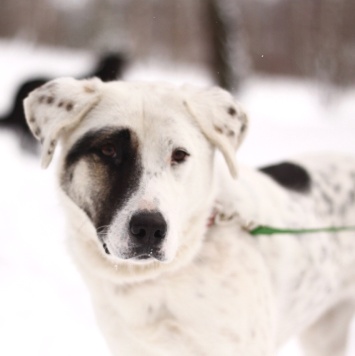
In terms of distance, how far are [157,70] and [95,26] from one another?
3.26 m

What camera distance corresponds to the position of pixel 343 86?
1371 centimetres

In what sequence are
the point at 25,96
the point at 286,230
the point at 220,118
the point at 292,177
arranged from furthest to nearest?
1. the point at 25,96
2. the point at 292,177
3. the point at 286,230
4. the point at 220,118

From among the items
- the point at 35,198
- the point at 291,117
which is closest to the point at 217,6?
the point at 291,117

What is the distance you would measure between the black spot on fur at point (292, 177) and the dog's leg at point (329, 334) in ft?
2.52

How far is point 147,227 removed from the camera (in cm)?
207

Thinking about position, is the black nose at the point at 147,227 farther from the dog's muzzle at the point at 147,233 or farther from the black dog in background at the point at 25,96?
the black dog in background at the point at 25,96

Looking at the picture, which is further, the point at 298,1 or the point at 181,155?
the point at 298,1

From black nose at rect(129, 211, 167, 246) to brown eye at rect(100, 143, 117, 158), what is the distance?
0.32 meters

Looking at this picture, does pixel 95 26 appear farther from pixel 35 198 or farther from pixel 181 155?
pixel 181 155

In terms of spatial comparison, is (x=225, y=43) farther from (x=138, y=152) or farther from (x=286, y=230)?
(x=138, y=152)

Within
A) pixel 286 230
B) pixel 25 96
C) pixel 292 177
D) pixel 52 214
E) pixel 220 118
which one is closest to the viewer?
pixel 220 118

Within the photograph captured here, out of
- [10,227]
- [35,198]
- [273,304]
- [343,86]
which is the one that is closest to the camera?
[273,304]

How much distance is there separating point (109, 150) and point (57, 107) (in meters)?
0.30

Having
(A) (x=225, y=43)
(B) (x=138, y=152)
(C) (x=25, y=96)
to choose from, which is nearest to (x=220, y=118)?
(B) (x=138, y=152)
